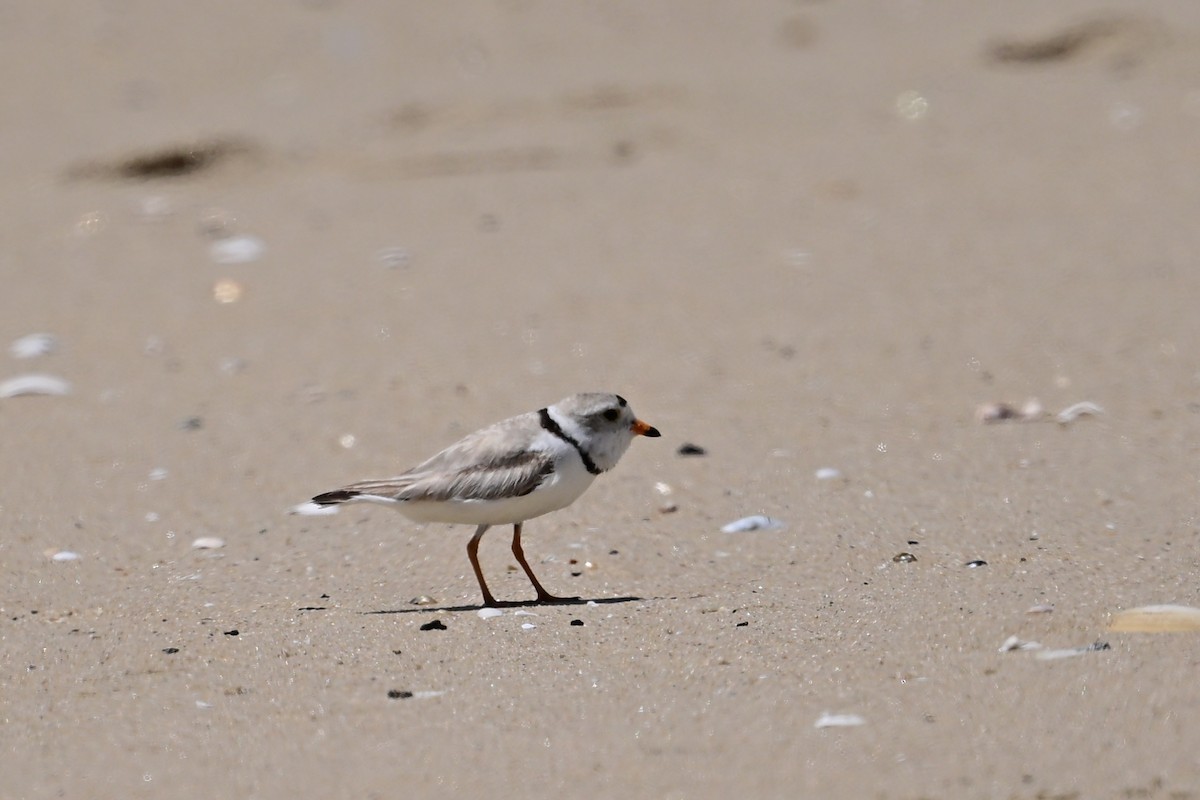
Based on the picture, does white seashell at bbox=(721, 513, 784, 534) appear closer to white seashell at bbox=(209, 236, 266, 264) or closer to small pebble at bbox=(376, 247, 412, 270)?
small pebble at bbox=(376, 247, 412, 270)

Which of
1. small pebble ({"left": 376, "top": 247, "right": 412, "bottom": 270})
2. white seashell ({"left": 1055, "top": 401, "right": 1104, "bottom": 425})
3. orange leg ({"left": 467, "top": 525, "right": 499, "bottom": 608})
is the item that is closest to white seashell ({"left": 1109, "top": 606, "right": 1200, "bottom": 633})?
orange leg ({"left": 467, "top": 525, "right": 499, "bottom": 608})

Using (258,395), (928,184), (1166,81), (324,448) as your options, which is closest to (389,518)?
(324,448)

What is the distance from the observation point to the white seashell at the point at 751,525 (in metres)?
5.64

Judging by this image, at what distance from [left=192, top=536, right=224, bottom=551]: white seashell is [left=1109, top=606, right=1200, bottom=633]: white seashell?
3.03 meters

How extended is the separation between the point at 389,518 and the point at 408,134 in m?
5.68

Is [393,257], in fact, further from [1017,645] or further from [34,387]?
[1017,645]

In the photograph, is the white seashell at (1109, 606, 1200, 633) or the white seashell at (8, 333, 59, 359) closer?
the white seashell at (1109, 606, 1200, 633)

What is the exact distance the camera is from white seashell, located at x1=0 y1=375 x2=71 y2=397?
771cm

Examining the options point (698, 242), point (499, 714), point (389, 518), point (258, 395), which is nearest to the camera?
point (499, 714)

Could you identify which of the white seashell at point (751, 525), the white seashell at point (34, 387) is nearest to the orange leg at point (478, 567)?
the white seashell at point (751, 525)

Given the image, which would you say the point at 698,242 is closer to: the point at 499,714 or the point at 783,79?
the point at 783,79

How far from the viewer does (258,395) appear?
24.8ft

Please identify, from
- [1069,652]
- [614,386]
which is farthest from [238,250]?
[1069,652]

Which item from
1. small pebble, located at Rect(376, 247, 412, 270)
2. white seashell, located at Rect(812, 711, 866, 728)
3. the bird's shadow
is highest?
white seashell, located at Rect(812, 711, 866, 728)
